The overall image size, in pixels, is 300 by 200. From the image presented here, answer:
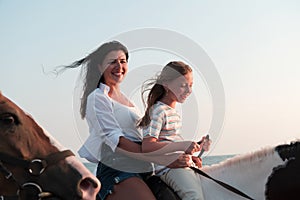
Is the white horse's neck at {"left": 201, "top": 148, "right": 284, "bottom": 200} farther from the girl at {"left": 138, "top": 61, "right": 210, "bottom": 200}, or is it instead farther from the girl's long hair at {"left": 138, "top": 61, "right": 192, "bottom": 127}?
the girl's long hair at {"left": 138, "top": 61, "right": 192, "bottom": 127}

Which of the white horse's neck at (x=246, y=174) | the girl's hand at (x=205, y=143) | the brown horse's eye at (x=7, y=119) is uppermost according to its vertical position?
the brown horse's eye at (x=7, y=119)

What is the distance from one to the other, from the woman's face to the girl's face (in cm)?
61

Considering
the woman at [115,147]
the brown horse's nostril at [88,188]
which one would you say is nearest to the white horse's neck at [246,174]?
the woman at [115,147]

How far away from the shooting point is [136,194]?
4.62 meters

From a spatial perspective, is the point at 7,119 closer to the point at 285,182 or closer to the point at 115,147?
the point at 115,147

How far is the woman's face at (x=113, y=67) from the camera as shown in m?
Answer: 5.20

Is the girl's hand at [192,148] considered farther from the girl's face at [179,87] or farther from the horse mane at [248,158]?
the girl's face at [179,87]

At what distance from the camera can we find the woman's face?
520 centimetres

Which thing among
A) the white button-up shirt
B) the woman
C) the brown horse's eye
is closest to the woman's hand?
the woman

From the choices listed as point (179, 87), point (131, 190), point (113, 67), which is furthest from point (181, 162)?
point (113, 67)

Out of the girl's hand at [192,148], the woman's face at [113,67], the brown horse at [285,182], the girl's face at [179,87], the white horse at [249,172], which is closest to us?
the brown horse at [285,182]

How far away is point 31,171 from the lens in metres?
4.23

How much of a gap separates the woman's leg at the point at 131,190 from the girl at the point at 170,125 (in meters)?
0.30

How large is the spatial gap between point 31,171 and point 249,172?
7.39ft
